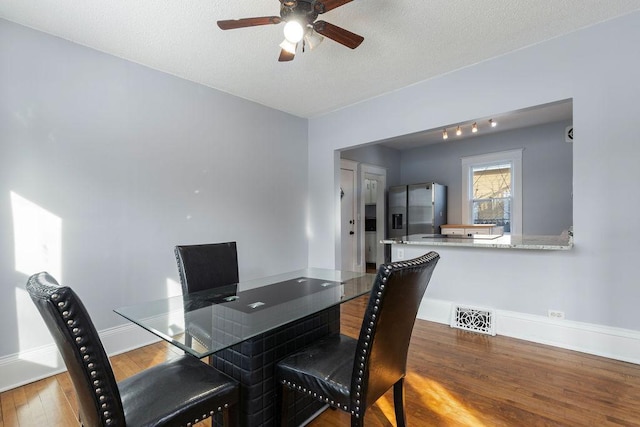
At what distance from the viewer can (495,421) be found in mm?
1671

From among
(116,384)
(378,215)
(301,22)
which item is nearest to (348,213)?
(378,215)

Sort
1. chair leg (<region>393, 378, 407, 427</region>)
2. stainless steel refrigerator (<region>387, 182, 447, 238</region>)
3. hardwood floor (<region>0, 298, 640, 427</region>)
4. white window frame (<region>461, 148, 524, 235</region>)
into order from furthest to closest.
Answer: stainless steel refrigerator (<region>387, 182, 447, 238</region>) < white window frame (<region>461, 148, 524, 235</region>) < hardwood floor (<region>0, 298, 640, 427</region>) < chair leg (<region>393, 378, 407, 427</region>)

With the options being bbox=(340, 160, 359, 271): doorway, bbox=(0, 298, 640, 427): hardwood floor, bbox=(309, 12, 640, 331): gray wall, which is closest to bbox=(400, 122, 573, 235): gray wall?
bbox=(340, 160, 359, 271): doorway

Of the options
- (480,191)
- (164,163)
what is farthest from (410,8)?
(480,191)

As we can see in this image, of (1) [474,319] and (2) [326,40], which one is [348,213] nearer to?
(1) [474,319]

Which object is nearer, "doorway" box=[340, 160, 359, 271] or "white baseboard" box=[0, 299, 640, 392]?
"white baseboard" box=[0, 299, 640, 392]

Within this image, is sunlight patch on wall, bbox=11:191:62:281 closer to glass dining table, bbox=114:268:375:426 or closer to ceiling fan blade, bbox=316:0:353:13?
glass dining table, bbox=114:268:375:426

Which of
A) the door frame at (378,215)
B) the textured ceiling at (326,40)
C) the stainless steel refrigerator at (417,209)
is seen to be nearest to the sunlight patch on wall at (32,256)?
the textured ceiling at (326,40)

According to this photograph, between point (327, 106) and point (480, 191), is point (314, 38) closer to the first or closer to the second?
point (327, 106)

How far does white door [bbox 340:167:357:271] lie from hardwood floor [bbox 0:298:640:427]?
2.80m

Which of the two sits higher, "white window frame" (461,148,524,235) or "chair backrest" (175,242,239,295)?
"white window frame" (461,148,524,235)

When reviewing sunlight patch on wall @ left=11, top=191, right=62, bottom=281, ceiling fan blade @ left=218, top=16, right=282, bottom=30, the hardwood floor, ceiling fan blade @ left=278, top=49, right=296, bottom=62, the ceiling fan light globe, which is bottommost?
the hardwood floor

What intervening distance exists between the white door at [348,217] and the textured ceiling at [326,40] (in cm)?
228

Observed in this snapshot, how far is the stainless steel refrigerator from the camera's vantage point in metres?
5.55
